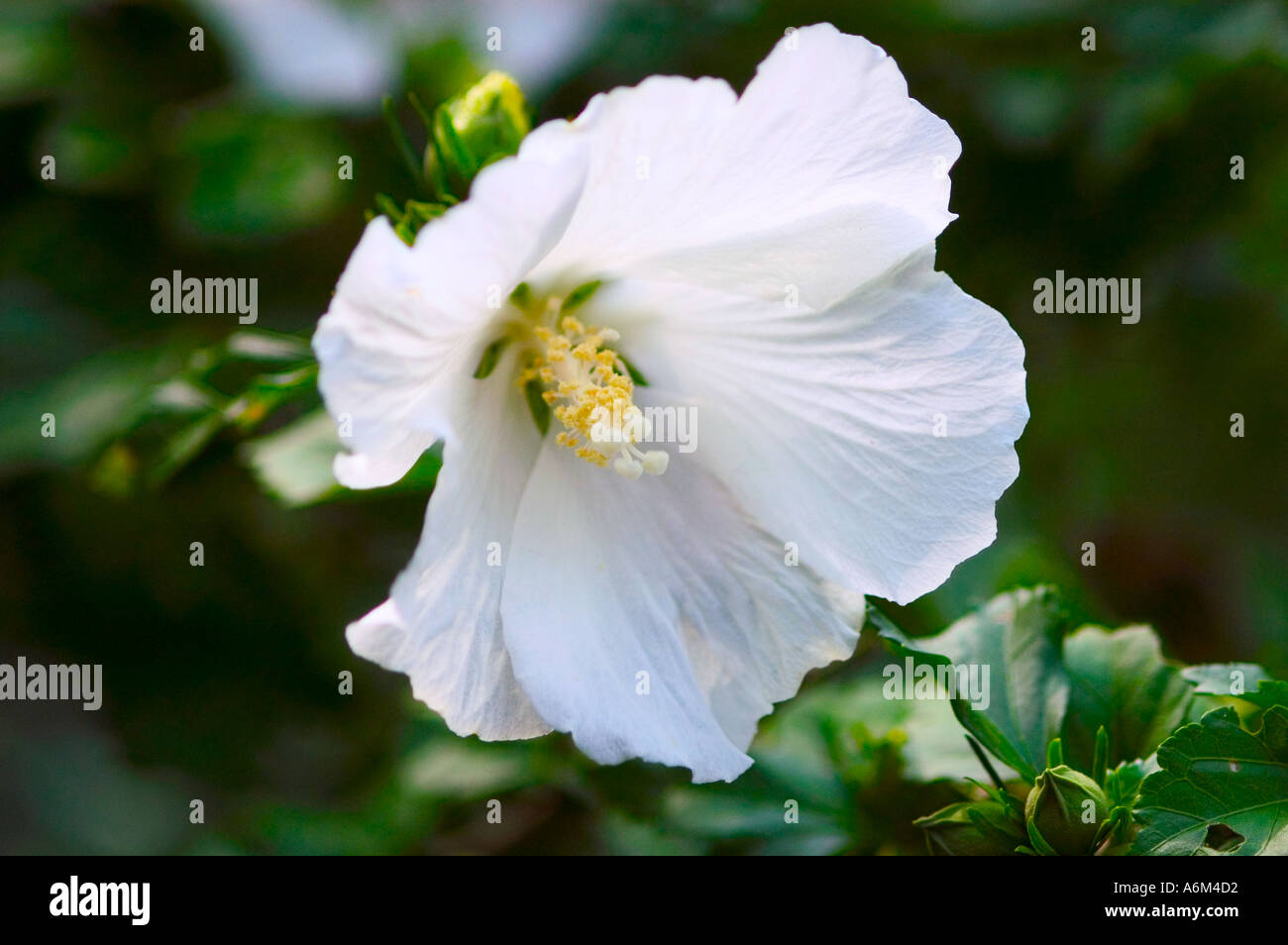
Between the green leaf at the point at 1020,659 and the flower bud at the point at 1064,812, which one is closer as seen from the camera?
the flower bud at the point at 1064,812

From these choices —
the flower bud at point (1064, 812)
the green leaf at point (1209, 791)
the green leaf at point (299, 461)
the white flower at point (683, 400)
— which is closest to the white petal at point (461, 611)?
the white flower at point (683, 400)

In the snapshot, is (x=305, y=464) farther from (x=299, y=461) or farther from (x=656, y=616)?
(x=656, y=616)

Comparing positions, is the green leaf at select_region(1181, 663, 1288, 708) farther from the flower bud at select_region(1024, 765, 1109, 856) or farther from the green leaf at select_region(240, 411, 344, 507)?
the green leaf at select_region(240, 411, 344, 507)

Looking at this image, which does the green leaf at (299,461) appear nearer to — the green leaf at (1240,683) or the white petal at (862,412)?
the white petal at (862,412)

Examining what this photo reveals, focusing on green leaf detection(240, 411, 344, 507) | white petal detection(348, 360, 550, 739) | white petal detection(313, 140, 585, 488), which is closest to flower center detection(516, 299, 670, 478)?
white petal detection(348, 360, 550, 739)

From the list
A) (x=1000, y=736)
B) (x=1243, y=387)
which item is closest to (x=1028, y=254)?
(x=1243, y=387)

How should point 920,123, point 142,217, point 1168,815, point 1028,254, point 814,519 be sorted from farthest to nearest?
point 142,217
point 1028,254
point 814,519
point 920,123
point 1168,815

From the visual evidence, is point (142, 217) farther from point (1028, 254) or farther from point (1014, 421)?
point (1014, 421)
